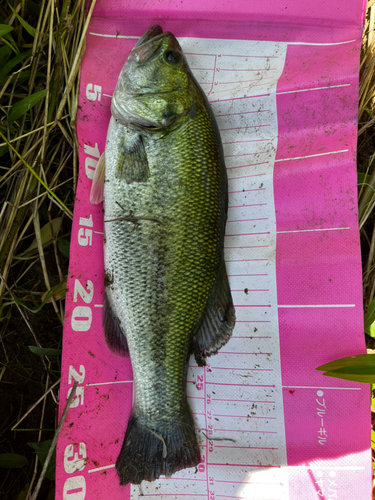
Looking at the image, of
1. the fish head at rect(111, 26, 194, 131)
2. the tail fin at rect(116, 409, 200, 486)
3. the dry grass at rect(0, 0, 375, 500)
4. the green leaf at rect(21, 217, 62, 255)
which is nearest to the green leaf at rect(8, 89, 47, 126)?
the dry grass at rect(0, 0, 375, 500)

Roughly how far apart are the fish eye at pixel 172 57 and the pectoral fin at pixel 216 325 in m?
0.96

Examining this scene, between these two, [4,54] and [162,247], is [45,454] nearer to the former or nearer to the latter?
[162,247]

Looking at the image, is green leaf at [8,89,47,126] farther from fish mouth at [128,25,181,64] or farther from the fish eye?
the fish eye

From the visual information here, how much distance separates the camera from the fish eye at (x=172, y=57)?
1.51 m

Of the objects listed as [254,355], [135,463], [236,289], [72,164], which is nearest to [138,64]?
[72,164]

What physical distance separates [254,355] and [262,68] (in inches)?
60.3

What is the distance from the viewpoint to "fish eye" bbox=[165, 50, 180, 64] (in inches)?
59.4

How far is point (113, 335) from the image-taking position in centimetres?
154

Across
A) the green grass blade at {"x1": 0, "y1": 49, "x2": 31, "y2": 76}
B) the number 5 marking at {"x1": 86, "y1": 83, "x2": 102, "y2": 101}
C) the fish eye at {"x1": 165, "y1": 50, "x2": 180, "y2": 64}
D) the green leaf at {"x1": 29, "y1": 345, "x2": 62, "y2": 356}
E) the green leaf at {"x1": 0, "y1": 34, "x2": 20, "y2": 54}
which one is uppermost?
the green leaf at {"x1": 0, "y1": 34, "x2": 20, "y2": 54}

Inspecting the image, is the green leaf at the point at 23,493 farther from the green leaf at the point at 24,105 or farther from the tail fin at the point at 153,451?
the green leaf at the point at 24,105

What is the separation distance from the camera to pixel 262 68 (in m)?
1.79

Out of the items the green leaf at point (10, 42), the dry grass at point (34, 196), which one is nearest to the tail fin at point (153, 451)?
the dry grass at point (34, 196)

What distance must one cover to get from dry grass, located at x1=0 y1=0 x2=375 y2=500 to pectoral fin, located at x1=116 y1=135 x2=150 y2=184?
0.39m

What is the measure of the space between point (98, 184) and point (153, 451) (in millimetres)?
1251
